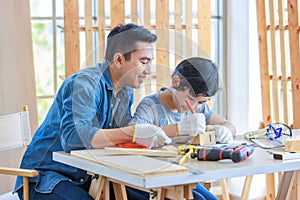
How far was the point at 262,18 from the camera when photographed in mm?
3680

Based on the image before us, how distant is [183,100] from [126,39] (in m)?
0.33

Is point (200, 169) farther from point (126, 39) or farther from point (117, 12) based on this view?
point (117, 12)

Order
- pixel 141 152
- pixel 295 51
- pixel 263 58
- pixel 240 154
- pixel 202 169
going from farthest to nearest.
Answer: pixel 263 58
pixel 295 51
pixel 141 152
pixel 240 154
pixel 202 169

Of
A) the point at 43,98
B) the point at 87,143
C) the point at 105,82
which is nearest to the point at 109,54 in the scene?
the point at 105,82

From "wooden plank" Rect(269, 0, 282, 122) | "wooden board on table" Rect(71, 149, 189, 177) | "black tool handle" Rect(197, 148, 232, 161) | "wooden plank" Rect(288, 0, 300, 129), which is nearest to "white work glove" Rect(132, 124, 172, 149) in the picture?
"wooden board on table" Rect(71, 149, 189, 177)

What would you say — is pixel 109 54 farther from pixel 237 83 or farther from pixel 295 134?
pixel 237 83

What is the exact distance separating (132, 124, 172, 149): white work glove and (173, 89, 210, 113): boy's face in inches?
7.1

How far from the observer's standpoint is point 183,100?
228cm

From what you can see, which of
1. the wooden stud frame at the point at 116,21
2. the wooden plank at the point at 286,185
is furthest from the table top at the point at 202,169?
the wooden stud frame at the point at 116,21

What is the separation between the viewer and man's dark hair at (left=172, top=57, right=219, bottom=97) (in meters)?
2.17

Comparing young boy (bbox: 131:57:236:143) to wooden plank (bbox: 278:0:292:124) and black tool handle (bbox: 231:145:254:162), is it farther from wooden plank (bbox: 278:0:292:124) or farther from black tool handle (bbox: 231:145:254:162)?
wooden plank (bbox: 278:0:292:124)

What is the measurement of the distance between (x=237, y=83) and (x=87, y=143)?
6.79 feet

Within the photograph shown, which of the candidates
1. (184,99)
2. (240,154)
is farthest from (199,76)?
(240,154)

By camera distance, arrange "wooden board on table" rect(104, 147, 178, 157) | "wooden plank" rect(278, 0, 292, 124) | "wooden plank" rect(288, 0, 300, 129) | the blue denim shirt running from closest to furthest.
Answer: "wooden board on table" rect(104, 147, 178, 157) < the blue denim shirt < "wooden plank" rect(288, 0, 300, 129) < "wooden plank" rect(278, 0, 292, 124)
